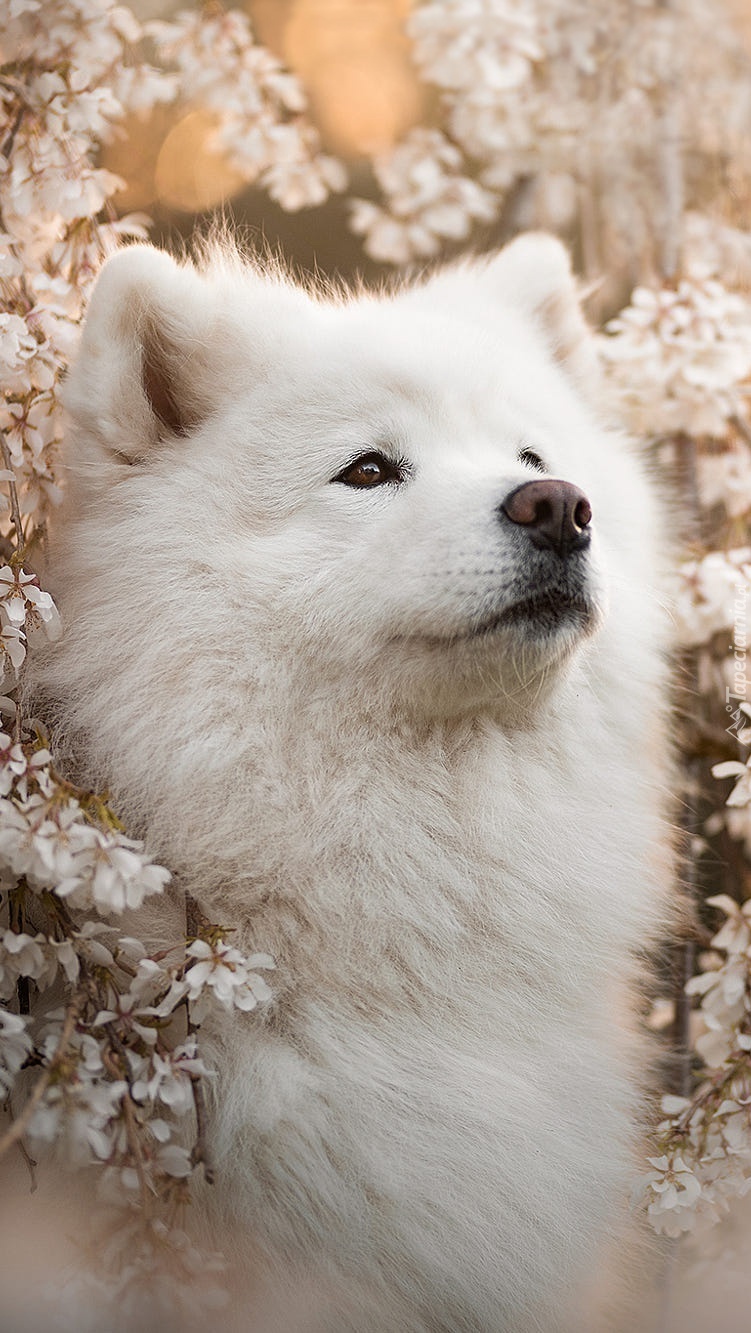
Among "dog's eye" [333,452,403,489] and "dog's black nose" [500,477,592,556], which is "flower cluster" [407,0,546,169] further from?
"dog's black nose" [500,477,592,556]

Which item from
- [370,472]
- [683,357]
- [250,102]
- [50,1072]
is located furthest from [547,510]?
[250,102]

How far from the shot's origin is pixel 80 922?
1.27m

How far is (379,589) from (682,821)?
0.83 m

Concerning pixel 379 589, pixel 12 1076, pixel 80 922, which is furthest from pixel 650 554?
pixel 12 1076

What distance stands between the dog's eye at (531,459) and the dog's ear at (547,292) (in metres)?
0.33

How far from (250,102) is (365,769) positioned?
1.29 metres

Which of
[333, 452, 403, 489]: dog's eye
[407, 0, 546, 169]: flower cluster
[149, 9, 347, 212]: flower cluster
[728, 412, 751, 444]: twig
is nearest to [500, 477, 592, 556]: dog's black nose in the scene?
[333, 452, 403, 489]: dog's eye

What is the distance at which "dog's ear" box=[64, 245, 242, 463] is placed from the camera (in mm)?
1293

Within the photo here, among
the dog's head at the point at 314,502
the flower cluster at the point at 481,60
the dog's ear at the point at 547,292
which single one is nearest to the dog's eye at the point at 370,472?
the dog's head at the point at 314,502

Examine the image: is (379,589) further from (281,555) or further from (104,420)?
(104,420)

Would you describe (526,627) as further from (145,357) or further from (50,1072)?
(50,1072)

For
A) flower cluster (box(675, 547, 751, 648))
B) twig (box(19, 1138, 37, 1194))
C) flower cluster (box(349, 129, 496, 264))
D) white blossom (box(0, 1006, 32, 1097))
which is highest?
flower cluster (box(349, 129, 496, 264))

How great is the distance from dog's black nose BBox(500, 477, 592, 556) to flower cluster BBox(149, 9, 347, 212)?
109 centimetres

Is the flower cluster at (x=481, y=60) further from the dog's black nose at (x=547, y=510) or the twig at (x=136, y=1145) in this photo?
the twig at (x=136, y=1145)
